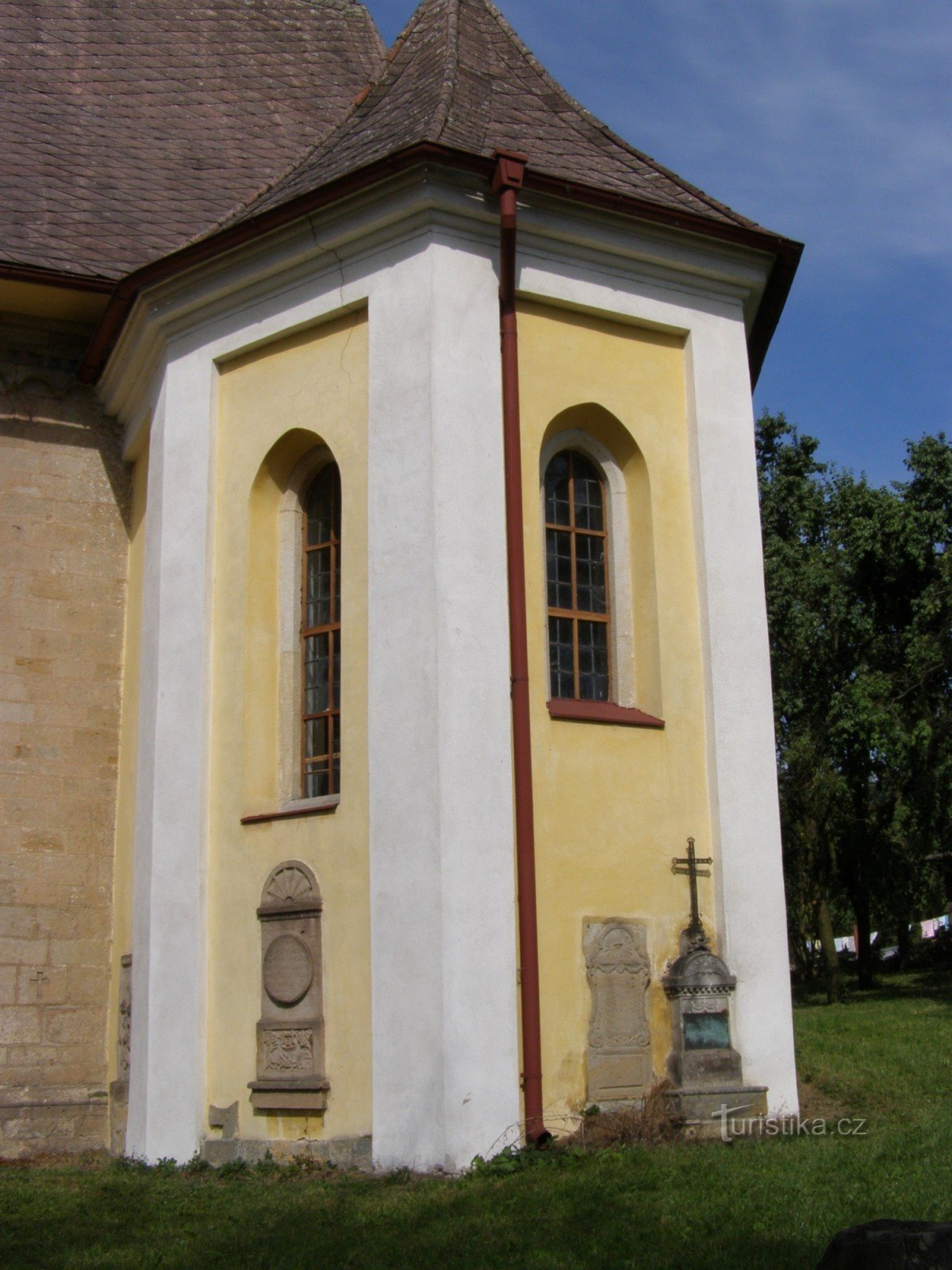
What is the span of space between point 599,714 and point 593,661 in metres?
0.64

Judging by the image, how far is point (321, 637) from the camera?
10805 millimetres

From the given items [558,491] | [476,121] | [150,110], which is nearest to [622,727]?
[558,491]

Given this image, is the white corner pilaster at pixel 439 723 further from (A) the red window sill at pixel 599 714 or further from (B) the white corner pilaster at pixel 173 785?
(B) the white corner pilaster at pixel 173 785

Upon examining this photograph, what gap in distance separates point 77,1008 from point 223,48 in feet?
33.7

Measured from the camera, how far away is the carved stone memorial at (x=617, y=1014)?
9.42 meters

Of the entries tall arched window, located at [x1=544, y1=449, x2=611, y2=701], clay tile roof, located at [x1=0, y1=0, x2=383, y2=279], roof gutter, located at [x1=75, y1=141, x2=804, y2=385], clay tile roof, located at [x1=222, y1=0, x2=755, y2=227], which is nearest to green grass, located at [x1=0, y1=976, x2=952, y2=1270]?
tall arched window, located at [x1=544, y1=449, x2=611, y2=701]

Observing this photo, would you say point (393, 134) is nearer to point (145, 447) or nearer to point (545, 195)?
point (545, 195)

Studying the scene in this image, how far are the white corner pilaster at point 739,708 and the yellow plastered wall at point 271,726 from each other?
242cm

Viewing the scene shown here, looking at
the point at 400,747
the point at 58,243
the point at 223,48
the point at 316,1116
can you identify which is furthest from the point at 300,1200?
the point at 223,48

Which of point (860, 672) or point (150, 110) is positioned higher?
point (150, 110)

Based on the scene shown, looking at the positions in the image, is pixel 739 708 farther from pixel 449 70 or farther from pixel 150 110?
pixel 150 110

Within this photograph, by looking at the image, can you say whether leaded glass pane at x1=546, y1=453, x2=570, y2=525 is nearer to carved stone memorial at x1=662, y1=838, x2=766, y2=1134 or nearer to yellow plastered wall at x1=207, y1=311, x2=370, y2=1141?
yellow plastered wall at x1=207, y1=311, x2=370, y2=1141

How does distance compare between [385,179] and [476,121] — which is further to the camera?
[476,121]
